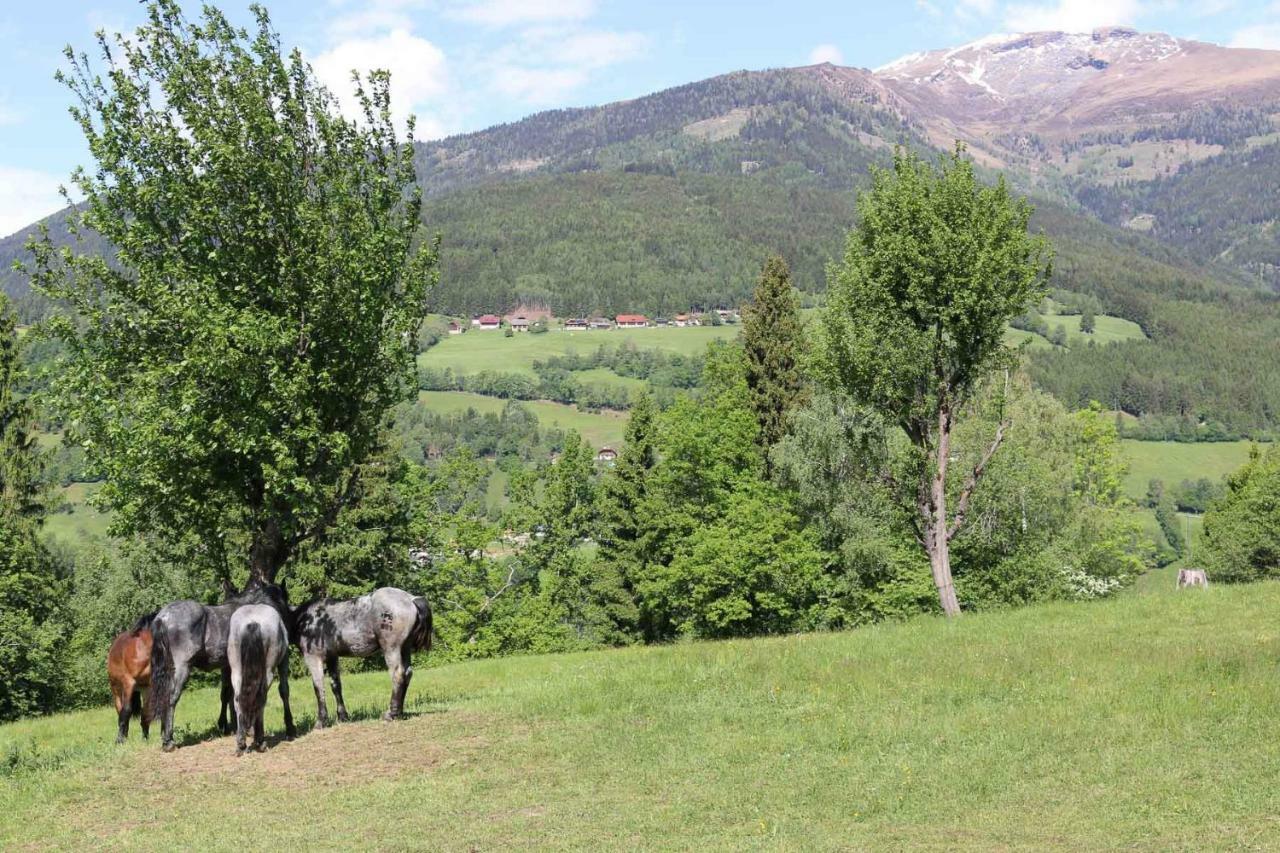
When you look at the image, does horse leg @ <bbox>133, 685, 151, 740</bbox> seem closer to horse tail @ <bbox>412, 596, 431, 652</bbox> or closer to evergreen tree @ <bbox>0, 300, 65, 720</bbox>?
horse tail @ <bbox>412, 596, 431, 652</bbox>

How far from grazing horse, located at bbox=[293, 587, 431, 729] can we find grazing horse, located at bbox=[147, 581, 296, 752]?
0.67m

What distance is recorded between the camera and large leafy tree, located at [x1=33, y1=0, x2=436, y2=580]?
19219 mm

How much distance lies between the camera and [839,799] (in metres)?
13.8

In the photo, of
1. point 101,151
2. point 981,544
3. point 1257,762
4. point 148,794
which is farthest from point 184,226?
point 981,544

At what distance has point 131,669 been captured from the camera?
19.4 meters

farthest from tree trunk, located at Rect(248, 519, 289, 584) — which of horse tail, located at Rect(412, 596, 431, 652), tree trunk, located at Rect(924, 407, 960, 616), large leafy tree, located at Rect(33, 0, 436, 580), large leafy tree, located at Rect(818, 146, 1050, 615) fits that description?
tree trunk, located at Rect(924, 407, 960, 616)

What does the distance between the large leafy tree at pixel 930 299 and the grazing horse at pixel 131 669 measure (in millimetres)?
21692

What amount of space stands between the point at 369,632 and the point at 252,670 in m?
2.30

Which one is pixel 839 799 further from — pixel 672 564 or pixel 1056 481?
pixel 1056 481

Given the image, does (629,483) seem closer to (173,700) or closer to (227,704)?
(227,704)

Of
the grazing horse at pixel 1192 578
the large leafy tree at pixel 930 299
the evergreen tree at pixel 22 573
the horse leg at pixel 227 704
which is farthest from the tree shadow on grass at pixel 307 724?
the evergreen tree at pixel 22 573

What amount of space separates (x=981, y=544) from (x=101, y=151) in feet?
126

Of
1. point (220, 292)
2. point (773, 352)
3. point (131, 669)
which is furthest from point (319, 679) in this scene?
point (773, 352)

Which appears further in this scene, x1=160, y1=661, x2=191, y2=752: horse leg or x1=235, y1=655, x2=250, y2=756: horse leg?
x1=160, y1=661, x2=191, y2=752: horse leg
